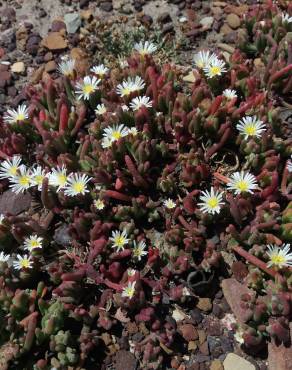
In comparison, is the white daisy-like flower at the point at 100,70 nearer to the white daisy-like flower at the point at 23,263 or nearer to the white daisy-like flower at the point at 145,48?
the white daisy-like flower at the point at 145,48

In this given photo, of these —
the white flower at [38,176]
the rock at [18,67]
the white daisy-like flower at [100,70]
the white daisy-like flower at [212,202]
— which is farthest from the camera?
the rock at [18,67]

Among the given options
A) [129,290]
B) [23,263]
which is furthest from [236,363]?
[23,263]

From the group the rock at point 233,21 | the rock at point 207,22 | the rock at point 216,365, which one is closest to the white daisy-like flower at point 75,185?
the rock at point 216,365

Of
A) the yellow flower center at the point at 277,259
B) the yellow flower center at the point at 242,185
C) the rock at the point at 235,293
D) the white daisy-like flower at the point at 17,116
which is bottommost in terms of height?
the rock at the point at 235,293

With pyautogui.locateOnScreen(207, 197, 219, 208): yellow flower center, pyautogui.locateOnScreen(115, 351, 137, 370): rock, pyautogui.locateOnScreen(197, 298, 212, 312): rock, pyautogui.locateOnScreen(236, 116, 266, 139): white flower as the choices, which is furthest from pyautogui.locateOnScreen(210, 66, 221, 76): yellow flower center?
pyautogui.locateOnScreen(115, 351, 137, 370): rock

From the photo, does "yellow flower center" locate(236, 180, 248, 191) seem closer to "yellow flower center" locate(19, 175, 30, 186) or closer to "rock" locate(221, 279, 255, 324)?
"rock" locate(221, 279, 255, 324)

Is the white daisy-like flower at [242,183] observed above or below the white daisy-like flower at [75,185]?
above

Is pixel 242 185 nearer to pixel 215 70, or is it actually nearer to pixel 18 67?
pixel 215 70

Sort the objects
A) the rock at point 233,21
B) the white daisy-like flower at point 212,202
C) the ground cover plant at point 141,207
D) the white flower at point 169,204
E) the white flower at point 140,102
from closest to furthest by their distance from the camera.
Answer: the ground cover plant at point 141,207
the white daisy-like flower at point 212,202
the white flower at point 169,204
the white flower at point 140,102
the rock at point 233,21
